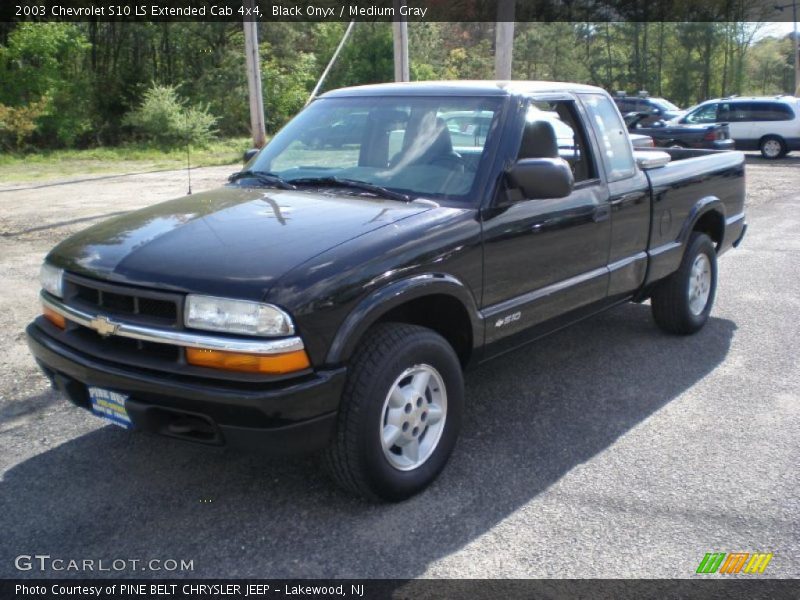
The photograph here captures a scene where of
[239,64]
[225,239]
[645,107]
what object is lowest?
[225,239]

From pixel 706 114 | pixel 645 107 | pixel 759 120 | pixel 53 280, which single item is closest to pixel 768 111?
pixel 759 120

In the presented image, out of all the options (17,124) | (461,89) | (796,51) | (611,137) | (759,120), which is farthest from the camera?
(796,51)

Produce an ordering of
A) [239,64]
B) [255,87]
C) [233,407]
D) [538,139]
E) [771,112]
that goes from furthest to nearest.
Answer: [239,64] → [771,112] → [255,87] → [538,139] → [233,407]

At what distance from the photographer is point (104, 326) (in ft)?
10.8

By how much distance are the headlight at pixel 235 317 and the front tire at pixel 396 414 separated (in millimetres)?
407

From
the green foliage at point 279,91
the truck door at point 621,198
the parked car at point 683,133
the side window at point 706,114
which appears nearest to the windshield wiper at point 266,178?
the truck door at point 621,198

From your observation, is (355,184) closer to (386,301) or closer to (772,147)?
(386,301)

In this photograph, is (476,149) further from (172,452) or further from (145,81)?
(145,81)

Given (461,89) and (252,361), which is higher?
(461,89)

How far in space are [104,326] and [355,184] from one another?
57.0 inches

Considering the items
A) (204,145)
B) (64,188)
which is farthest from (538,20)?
(64,188)

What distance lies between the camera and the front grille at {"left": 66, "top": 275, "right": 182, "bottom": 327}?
3174 mm

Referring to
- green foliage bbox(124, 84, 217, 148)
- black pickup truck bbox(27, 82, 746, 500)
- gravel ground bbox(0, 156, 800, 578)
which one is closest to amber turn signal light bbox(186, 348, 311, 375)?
black pickup truck bbox(27, 82, 746, 500)

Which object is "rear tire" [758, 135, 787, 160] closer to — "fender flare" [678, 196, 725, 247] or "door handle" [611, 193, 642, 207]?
"fender flare" [678, 196, 725, 247]
